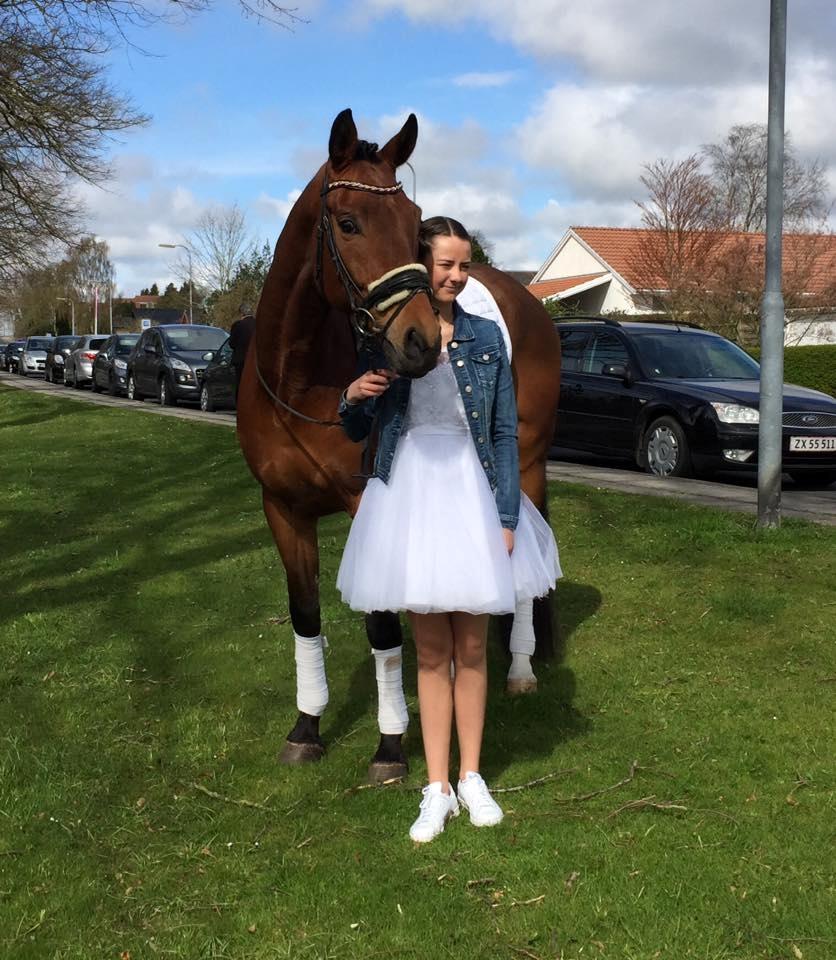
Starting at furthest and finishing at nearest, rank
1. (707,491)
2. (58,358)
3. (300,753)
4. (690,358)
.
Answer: (58,358)
(690,358)
(707,491)
(300,753)

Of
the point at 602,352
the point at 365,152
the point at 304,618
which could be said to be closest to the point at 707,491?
the point at 602,352

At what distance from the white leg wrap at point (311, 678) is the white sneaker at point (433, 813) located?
899 mm

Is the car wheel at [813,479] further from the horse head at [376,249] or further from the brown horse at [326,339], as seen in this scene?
the horse head at [376,249]

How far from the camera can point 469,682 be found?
4000 mm

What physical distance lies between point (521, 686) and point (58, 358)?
3988 cm

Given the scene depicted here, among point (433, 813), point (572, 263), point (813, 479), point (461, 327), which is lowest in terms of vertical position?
point (433, 813)

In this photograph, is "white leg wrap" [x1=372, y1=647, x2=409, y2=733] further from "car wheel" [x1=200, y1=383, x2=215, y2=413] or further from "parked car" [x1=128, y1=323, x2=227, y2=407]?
"parked car" [x1=128, y1=323, x2=227, y2=407]

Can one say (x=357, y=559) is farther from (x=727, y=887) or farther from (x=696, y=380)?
(x=696, y=380)

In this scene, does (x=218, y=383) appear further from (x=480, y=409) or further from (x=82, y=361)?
(x=480, y=409)

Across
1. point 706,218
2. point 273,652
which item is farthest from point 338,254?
point 706,218

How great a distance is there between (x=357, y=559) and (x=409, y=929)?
3.95 feet

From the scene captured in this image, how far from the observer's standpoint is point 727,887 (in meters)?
3.34

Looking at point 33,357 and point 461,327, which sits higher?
point 461,327

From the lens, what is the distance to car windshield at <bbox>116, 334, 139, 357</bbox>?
3172 centimetres
